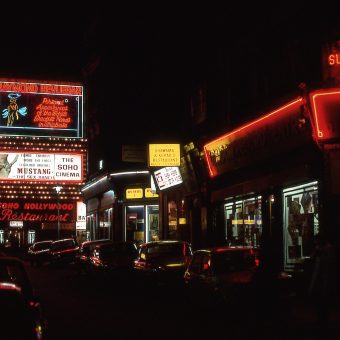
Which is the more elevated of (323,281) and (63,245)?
(63,245)

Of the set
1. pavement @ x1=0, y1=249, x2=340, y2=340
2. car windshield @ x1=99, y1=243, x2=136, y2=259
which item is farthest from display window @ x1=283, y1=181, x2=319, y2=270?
car windshield @ x1=99, y1=243, x2=136, y2=259

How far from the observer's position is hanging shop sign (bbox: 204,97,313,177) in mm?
20375

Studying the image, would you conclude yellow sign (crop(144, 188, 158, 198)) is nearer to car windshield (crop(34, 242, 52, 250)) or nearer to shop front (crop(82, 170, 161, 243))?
shop front (crop(82, 170, 161, 243))

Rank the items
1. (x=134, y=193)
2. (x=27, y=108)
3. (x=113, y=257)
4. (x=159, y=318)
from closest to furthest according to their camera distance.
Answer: (x=159, y=318), (x=113, y=257), (x=134, y=193), (x=27, y=108)

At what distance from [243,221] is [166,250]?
4.84 metres

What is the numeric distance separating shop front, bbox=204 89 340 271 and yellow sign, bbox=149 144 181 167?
342 centimetres

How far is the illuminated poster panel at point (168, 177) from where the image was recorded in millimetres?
34344

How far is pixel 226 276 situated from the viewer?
15617 mm

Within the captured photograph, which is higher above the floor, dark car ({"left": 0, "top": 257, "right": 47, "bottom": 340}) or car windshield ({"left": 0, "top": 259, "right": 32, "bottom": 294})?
car windshield ({"left": 0, "top": 259, "right": 32, "bottom": 294})

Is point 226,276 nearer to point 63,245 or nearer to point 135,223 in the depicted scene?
point 63,245

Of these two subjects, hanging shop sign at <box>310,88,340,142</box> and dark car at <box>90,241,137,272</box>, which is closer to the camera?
hanging shop sign at <box>310,88,340,142</box>

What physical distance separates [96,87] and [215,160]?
1030 inches

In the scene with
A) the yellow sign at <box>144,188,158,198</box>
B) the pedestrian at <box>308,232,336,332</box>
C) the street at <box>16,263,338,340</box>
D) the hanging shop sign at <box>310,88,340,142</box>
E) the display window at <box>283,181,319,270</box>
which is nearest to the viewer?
the pedestrian at <box>308,232,336,332</box>

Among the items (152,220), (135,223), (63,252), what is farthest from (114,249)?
(135,223)
